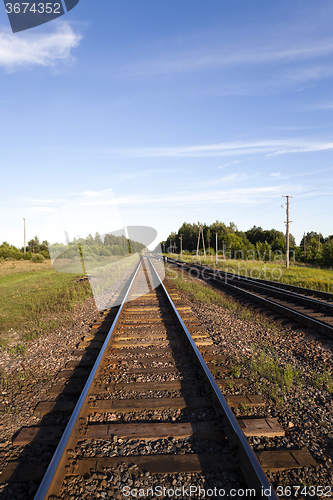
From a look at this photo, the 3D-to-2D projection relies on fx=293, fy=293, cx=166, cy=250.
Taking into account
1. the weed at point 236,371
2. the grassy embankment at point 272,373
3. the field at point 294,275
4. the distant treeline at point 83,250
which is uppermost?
the distant treeline at point 83,250


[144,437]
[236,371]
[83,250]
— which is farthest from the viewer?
[83,250]

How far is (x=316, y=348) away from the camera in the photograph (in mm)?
5121

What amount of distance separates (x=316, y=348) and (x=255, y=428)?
2985mm

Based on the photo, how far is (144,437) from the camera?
8.62 ft

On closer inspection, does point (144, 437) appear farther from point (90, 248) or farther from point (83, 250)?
point (90, 248)

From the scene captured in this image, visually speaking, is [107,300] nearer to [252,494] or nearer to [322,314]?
[322,314]

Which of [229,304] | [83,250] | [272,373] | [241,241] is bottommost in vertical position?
[272,373]

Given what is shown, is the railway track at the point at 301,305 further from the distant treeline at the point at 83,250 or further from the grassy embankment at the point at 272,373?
the distant treeline at the point at 83,250

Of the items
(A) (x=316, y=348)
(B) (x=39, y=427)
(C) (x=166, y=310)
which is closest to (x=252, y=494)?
(B) (x=39, y=427)

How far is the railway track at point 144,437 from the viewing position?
211cm

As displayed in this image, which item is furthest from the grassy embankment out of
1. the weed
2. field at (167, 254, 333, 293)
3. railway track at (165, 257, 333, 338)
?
field at (167, 254, 333, 293)

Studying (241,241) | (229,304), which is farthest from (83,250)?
(241,241)

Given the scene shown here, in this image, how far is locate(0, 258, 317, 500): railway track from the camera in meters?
2.11

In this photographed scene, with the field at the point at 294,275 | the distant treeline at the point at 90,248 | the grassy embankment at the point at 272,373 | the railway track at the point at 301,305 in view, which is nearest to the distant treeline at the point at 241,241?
the distant treeline at the point at 90,248
